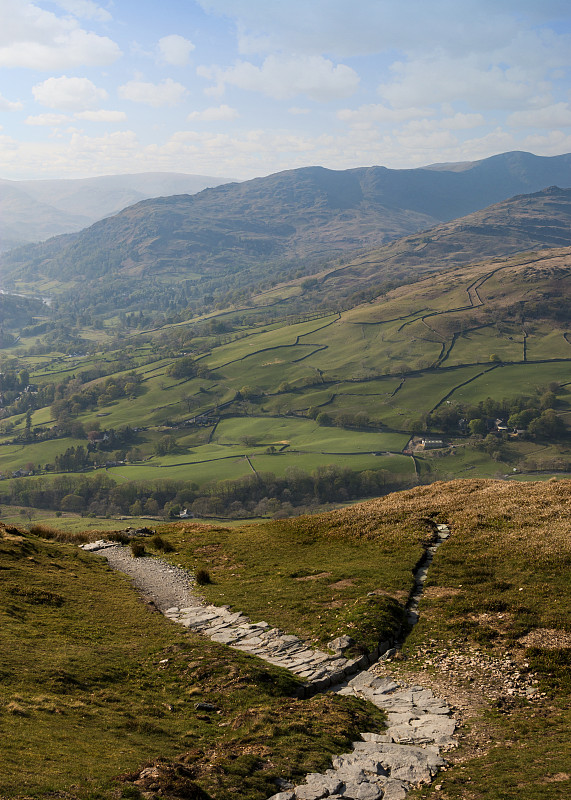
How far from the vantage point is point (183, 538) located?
51.8 m

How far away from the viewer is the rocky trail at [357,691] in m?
16.5

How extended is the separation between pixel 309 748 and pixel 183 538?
3547 cm

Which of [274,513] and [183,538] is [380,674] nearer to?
[183,538]

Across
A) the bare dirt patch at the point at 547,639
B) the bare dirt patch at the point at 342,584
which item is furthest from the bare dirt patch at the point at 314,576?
the bare dirt patch at the point at 547,639

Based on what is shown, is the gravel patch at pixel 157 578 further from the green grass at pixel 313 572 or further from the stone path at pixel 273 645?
the stone path at pixel 273 645

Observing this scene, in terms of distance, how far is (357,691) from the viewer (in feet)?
75.9

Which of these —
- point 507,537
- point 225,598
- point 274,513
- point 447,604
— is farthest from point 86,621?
point 274,513

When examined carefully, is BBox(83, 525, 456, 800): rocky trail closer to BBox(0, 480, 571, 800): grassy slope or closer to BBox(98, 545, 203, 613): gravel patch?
BBox(98, 545, 203, 613): gravel patch

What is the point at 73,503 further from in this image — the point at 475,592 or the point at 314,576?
the point at 475,592

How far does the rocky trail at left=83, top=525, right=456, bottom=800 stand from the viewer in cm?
1650

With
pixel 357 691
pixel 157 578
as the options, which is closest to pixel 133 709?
pixel 357 691

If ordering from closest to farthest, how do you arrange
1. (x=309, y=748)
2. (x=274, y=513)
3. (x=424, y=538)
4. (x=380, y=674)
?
(x=309, y=748) → (x=380, y=674) → (x=424, y=538) → (x=274, y=513)

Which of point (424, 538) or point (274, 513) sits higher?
point (424, 538)

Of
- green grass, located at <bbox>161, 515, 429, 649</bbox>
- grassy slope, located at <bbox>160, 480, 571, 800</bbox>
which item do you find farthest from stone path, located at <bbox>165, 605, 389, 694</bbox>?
grassy slope, located at <bbox>160, 480, 571, 800</bbox>
